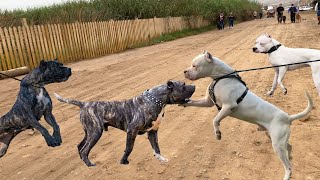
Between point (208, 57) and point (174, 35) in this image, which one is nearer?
point (208, 57)

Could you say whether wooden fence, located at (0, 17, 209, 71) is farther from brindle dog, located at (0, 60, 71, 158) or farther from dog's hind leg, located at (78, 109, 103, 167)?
dog's hind leg, located at (78, 109, 103, 167)

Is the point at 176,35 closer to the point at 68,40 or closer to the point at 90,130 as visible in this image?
the point at 68,40

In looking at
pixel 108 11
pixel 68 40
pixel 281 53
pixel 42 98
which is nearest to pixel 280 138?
pixel 42 98

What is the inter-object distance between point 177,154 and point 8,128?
3.26m

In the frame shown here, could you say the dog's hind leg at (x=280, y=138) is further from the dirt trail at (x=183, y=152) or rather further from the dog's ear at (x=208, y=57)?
the dog's ear at (x=208, y=57)

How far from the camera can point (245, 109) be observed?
175 inches

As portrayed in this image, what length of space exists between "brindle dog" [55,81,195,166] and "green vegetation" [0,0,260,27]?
676 inches

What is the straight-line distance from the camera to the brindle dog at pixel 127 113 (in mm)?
3404

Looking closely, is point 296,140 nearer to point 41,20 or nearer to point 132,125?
point 132,125

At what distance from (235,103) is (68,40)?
17284 mm

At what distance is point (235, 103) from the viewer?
14.3 feet

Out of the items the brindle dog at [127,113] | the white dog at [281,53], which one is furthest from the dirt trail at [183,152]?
the brindle dog at [127,113]

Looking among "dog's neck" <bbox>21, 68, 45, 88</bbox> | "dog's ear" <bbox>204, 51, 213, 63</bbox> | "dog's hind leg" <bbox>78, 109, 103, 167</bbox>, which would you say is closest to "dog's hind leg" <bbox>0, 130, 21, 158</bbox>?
"dog's neck" <bbox>21, 68, 45, 88</bbox>

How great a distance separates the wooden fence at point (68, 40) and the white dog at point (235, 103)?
13795mm
